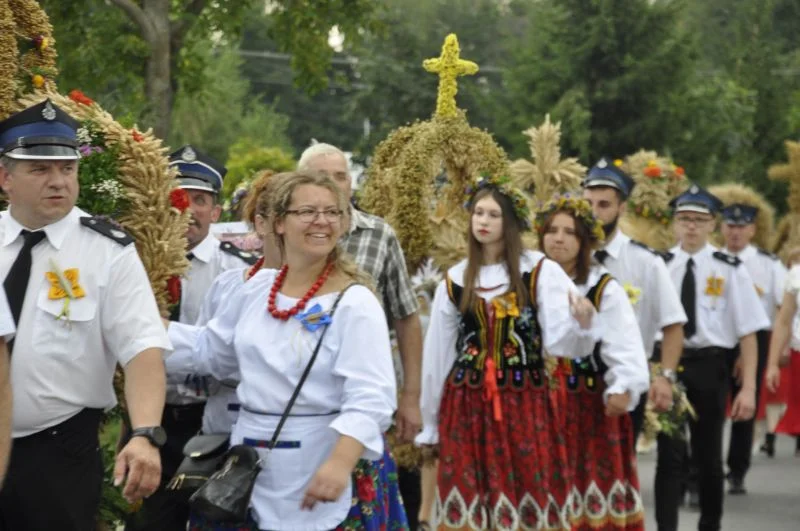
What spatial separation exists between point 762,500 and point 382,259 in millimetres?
5577

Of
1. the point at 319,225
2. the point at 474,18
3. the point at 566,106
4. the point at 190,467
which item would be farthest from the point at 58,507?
the point at 474,18

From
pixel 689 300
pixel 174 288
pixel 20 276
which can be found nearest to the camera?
pixel 20 276

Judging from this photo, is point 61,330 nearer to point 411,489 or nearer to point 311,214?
point 311,214

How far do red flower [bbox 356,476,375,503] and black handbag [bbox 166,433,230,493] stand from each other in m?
0.48

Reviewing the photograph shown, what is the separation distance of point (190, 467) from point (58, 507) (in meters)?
0.52

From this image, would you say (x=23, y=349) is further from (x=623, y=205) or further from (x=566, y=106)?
(x=566, y=106)

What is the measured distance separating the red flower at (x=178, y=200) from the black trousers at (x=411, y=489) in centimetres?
367

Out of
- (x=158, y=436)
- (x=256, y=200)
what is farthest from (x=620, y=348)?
(x=158, y=436)

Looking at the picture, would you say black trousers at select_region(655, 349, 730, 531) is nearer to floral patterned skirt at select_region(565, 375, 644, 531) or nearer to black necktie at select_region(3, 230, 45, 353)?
floral patterned skirt at select_region(565, 375, 644, 531)

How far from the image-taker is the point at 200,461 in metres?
6.07

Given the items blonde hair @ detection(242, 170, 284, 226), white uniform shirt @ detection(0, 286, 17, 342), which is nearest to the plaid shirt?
blonde hair @ detection(242, 170, 284, 226)

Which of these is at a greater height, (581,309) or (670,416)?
(581,309)

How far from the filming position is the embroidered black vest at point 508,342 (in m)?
8.75

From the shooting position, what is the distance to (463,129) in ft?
33.4
